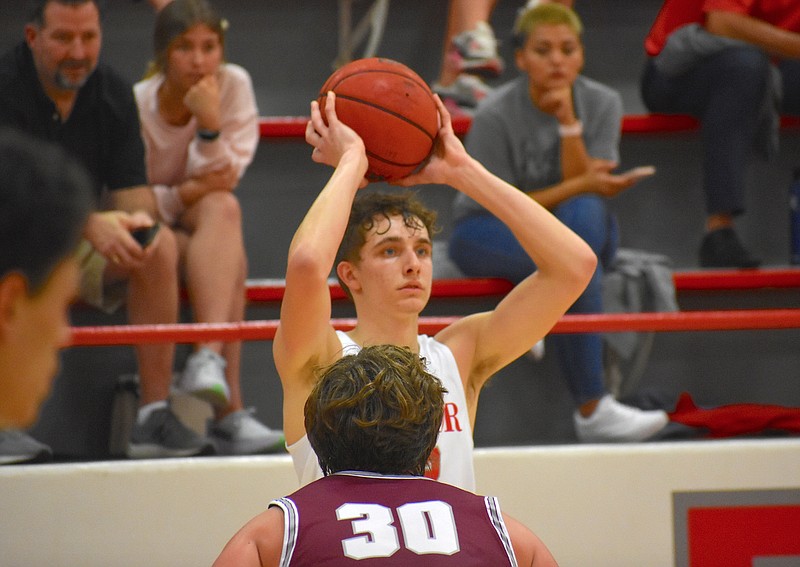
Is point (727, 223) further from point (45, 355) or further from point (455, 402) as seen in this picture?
point (45, 355)

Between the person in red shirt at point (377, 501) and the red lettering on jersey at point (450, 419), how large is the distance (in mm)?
519

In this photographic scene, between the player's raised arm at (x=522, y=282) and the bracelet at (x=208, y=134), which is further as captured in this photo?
the bracelet at (x=208, y=134)

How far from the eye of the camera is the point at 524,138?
3.54 m

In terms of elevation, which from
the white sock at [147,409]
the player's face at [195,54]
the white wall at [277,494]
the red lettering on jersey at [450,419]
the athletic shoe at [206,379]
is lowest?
the white wall at [277,494]

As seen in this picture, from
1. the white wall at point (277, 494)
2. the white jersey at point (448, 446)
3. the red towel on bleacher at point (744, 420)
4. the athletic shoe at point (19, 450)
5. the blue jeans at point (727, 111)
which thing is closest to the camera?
the white jersey at point (448, 446)

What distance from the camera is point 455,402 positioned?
7.00 ft

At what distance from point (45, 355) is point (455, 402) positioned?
124 cm

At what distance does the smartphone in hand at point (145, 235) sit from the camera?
3.02m

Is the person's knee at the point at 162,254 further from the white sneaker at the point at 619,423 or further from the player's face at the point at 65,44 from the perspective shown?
the white sneaker at the point at 619,423

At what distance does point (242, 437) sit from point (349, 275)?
3.36 ft

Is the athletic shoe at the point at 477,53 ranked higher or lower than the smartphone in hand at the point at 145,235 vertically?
higher

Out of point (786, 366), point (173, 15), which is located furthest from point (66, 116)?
point (786, 366)

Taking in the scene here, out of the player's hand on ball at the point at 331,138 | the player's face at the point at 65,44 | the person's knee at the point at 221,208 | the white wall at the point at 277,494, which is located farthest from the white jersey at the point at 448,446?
the player's face at the point at 65,44

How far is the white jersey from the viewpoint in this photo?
2.03m
